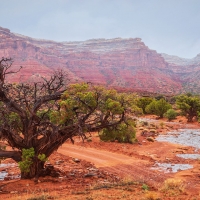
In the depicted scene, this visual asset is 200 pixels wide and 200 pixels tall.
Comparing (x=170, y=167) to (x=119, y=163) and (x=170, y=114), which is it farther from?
(x=170, y=114)

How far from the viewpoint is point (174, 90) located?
517 feet

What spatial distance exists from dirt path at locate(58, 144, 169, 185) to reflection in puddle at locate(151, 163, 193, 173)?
55 cm

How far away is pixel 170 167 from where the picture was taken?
16.8m

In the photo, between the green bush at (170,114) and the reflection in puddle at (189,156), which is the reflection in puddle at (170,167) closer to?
the reflection in puddle at (189,156)

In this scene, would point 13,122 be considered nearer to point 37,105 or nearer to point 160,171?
point 37,105

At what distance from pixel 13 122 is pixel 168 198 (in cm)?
756

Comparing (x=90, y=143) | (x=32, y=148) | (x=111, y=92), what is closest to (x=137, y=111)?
(x=111, y=92)

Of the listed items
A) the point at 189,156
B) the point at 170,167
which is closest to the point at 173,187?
the point at 170,167

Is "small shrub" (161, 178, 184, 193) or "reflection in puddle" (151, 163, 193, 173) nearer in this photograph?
"small shrub" (161, 178, 184, 193)

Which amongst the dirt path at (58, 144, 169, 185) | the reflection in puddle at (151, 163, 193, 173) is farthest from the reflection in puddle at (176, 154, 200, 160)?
the dirt path at (58, 144, 169, 185)

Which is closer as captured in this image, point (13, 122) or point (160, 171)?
point (13, 122)

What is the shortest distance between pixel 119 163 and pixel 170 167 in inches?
128

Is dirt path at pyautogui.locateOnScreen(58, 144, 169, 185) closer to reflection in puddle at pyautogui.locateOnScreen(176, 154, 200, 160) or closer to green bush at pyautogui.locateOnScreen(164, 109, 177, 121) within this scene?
reflection in puddle at pyautogui.locateOnScreen(176, 154, 200, 160)

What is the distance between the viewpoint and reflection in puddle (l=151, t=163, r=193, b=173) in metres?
15.9
